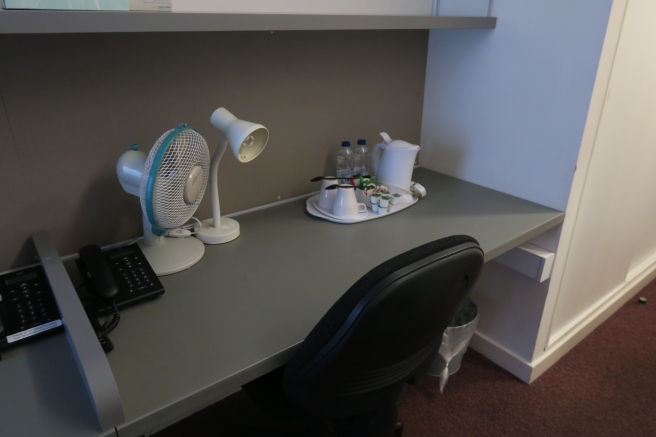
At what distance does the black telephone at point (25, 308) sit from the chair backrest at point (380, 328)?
1.71ft

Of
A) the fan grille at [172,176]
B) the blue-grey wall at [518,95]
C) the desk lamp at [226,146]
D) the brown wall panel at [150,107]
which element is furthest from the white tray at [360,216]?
the fan grille at [172,176]

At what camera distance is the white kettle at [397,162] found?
5.33 feet

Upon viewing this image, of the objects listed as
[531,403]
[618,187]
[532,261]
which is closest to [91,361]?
[532,261]

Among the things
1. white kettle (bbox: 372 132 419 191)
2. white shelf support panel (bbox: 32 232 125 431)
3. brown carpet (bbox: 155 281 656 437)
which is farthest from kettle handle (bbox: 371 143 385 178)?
white shelf support panel (bbox: 32 232 125 431)

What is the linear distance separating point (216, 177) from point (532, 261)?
3.78ft

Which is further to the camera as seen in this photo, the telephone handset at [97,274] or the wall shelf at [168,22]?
the telephone handset at [97,274]

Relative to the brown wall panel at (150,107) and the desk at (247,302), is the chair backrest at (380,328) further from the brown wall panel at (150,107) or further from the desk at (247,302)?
the brown wall panel at (150,107)

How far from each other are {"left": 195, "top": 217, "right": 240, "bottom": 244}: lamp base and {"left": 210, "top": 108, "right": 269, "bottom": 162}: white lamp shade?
0.85 ft

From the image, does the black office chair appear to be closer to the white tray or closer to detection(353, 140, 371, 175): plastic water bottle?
the white tray

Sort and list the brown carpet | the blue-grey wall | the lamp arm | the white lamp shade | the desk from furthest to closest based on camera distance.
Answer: the brown carpet → the blue-grey wall → the lamp arm → the white lamp shade → the desk

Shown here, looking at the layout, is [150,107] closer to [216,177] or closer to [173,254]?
[216,177]

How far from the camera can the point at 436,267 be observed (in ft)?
2.72

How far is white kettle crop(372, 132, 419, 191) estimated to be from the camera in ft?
5.33

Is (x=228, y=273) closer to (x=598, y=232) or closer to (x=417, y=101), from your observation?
(x=417, y=101)
